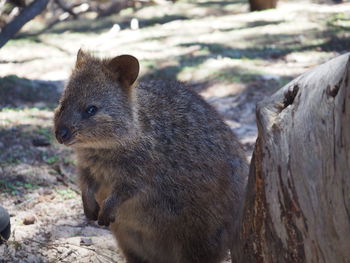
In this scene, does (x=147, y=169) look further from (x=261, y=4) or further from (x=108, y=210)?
(x=261, y=4)

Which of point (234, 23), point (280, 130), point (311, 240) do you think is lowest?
point (234, 23)

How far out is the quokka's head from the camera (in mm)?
3957

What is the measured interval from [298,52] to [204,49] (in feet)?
4.62

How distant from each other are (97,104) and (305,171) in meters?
1.71

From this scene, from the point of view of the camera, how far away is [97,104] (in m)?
4.08

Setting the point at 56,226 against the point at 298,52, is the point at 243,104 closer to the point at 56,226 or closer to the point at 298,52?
the point at 298,52


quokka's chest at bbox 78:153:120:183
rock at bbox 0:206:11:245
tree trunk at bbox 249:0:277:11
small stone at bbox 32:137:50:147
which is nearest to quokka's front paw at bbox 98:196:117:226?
quokka's chest at bbox 78:153:120:183

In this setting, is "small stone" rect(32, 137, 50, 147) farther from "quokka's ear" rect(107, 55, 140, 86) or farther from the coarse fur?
"quokka's ear" rect(107, 55, 140, 86)

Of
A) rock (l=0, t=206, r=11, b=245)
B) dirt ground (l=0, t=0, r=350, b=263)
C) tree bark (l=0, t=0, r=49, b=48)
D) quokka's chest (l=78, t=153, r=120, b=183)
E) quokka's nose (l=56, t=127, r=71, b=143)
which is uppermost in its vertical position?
tree bark (l=0, t=0, r=49, b=48)

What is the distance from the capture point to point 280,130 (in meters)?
3.00

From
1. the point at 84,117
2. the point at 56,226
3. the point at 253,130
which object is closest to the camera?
the point at 84,117

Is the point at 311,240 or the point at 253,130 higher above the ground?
the point at 311,240

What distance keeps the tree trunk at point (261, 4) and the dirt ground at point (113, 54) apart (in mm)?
338

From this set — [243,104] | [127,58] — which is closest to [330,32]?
[243,104]
